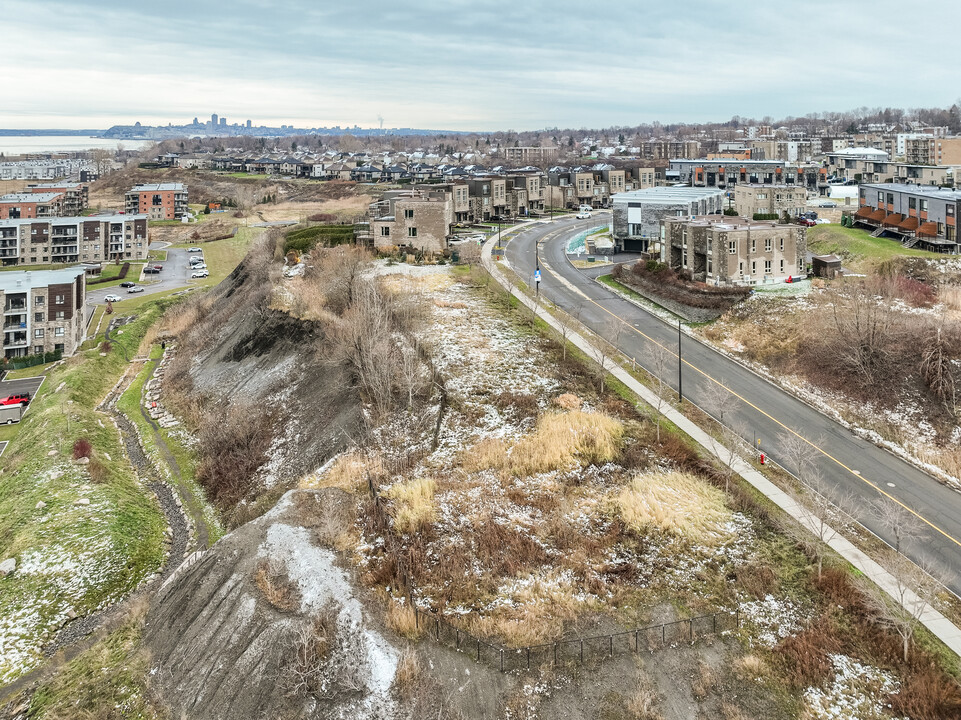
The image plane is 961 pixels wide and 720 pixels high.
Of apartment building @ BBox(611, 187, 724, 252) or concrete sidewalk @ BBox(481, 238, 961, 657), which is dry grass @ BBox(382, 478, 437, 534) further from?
apartment building @ BBox(611, 187, 724, 252)

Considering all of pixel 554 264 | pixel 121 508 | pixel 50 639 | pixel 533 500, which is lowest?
pixel 50 639

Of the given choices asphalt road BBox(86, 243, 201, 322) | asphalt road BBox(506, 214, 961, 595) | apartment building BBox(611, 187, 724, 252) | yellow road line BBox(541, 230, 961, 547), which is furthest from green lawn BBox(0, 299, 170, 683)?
apartment building BBox(611, 187, 724, 252)

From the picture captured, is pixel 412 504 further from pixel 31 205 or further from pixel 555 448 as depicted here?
pixel 31 205

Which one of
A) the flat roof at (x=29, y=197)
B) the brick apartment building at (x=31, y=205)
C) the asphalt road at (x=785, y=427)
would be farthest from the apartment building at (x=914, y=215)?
the flat roof at (x=29, y=197)

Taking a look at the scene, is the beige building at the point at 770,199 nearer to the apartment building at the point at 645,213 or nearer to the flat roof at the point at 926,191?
the apartment building at the point at 645,213

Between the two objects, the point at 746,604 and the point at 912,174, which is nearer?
the point at 746,604

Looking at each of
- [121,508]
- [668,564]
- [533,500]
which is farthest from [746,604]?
[121,508]

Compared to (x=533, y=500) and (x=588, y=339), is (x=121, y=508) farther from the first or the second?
(x=588, y=339)
